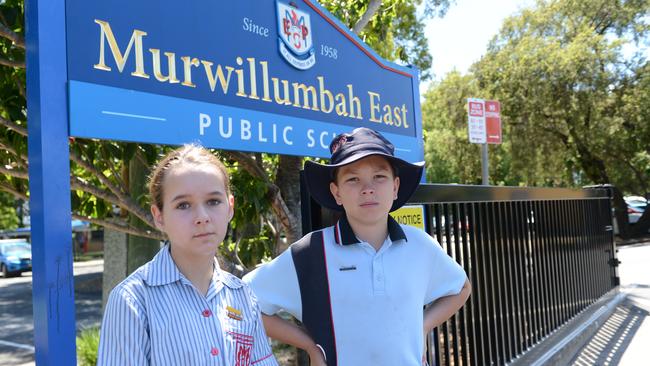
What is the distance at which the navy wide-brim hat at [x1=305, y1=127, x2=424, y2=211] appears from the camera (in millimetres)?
2057

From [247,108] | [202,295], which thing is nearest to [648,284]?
[247,108]

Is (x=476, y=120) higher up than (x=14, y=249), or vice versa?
(x=476, y=120)

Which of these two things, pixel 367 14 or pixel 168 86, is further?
pixel 367 14

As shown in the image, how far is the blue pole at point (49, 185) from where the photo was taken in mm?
1806

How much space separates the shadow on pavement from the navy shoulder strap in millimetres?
4025

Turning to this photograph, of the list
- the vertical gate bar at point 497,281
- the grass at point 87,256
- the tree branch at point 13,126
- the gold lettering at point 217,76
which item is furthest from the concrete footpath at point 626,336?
the grass at point 87,256

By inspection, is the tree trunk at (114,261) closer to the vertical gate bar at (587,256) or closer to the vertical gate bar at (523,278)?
the vertical gate bar at (523,278)

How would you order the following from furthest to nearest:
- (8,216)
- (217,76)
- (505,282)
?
1. (8,216)
2. (505,282)
3. (217,76)

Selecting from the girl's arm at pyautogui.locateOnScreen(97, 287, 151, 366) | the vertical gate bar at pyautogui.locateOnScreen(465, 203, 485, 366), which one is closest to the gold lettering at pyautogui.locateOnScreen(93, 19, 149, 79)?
the girl's arm at pyautogui.locateOnScreen(97, 287, 151, 366)

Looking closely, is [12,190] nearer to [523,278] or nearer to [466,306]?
[466,306]

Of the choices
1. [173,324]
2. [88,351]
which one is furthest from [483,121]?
[173,324]

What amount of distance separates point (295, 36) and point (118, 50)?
A: 1.21 meters

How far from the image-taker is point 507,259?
181 inches

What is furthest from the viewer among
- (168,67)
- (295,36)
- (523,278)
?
(523,278)
